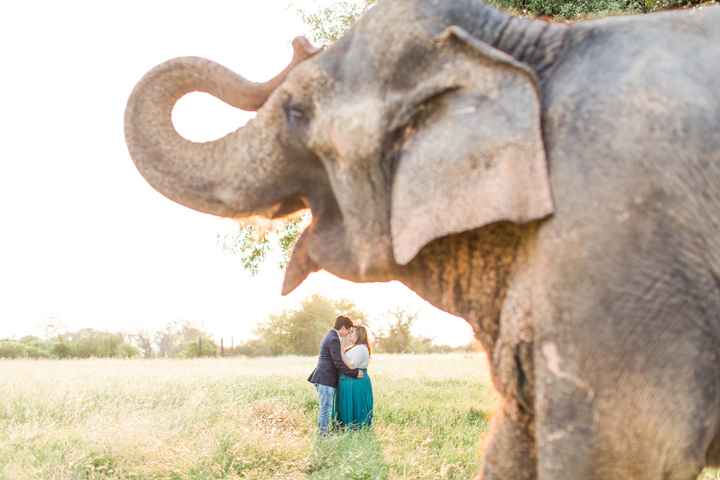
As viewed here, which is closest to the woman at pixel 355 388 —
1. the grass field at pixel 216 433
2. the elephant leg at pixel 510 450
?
the grass field at pixel 216 433

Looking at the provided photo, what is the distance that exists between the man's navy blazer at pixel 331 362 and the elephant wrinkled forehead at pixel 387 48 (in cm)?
919

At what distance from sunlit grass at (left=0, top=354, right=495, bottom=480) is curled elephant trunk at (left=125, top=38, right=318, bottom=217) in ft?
5.61

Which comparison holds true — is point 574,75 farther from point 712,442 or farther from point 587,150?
point 712,442

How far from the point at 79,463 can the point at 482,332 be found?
6248mm

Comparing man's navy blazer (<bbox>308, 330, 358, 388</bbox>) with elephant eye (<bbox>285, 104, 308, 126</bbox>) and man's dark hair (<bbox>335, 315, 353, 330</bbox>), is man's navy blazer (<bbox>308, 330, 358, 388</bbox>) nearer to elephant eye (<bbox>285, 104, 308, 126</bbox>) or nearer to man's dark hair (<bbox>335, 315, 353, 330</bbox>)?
man's dark hair (<bbox>335, 315, 353, 330</bbox>)

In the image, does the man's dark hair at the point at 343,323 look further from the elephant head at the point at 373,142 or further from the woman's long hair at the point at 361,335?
the elephant head at the point at 373,142

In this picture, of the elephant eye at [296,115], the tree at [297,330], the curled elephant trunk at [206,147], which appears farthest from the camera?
the tree at [297,330]

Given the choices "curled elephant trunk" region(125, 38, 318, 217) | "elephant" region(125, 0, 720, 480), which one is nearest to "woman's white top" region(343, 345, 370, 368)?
"curled elephant trunk" region(125, 38, 318, 217)

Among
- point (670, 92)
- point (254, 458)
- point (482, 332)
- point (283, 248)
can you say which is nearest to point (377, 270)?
point (482, 332)

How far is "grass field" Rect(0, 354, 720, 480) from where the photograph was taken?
A: 838cm

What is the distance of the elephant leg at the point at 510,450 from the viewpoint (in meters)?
3.27

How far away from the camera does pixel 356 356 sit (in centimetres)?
1228

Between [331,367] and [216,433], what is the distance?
111 inches

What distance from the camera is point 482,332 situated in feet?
10.5
